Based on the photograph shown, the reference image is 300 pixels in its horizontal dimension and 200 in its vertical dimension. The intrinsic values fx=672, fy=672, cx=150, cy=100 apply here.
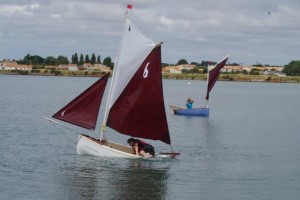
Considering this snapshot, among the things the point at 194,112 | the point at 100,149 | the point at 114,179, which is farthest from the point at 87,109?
the point at 194,112

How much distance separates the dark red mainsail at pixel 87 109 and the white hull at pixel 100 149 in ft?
2.90

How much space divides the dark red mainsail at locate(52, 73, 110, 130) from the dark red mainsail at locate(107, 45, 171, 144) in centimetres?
97

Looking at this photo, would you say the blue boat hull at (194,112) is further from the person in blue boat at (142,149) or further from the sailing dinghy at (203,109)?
the person in blue boat at (142,149)

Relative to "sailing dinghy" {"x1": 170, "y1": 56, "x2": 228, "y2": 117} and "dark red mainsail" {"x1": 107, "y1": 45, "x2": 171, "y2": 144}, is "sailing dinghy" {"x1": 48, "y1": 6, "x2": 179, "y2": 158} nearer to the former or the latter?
"dark red mainsail" {"x1": 107, "y1": 45, "x2": 171, "y2": 144}

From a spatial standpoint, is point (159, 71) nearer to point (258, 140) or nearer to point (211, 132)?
point (258, 140)

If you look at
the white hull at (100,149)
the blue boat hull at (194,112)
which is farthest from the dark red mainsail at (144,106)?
the blue boat hull at (194,112)

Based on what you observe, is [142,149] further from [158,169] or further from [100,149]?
[100,149]

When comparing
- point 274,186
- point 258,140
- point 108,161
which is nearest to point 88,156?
point 108,161

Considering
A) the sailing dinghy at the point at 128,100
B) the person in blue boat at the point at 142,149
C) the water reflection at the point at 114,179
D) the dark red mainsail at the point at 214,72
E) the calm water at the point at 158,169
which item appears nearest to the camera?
the water reflection at the point at 114,179

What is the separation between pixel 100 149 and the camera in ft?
120

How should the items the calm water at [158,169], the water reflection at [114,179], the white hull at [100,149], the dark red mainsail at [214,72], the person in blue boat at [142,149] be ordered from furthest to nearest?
the dark red mainsail at [214,72]
the white hull at [100,149]
the person in blue boat at [142,149]
the calm water at [158,169]
the water reflection at [114,179]

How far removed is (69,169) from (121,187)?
16.2 feet

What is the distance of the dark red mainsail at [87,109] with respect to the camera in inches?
1433

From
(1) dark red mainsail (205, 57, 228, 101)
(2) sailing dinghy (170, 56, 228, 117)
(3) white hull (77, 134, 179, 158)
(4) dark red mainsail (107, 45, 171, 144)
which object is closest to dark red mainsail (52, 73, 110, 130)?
(3) white hull (77, 134, 179, 158)
